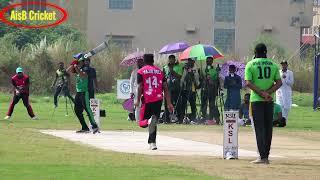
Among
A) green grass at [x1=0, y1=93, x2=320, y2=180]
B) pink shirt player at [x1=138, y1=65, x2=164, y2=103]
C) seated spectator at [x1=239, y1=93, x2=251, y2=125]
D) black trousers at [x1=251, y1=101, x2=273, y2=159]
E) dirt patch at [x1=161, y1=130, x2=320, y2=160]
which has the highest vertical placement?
pink shirt player at [x1=138, y1=65, x2=164, y2=103]

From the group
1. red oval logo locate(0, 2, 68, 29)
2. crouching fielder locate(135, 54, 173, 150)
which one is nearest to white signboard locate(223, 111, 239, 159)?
crouching fielder locate(135, 54, 173, 150)

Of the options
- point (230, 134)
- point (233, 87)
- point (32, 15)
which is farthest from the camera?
point (32, 15)

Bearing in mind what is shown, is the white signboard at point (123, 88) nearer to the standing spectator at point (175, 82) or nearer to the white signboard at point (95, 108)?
the standing spectator at point (175, 82)

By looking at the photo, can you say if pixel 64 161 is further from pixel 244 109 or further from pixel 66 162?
pixel 244 109

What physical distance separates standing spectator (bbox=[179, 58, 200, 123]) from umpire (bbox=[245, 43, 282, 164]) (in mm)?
12220

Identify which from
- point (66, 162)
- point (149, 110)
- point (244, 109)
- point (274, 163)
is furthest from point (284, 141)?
point (66, 162)

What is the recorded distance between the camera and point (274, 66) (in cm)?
1664

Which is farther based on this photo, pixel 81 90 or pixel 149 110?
pixel 81 90

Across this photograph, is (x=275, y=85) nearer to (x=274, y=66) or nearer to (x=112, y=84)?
(x=274, y=66)

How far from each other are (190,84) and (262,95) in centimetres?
1264

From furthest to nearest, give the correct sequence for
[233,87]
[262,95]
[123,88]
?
[123,88]
[233,87]
[262,95]

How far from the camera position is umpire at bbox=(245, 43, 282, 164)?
54.1 feet

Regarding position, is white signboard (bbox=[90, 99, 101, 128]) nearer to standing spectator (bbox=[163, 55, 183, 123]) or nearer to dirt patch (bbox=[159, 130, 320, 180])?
dirt patch (bbox=[159, 130, 320, 180])

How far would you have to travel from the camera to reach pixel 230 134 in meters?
16.9
